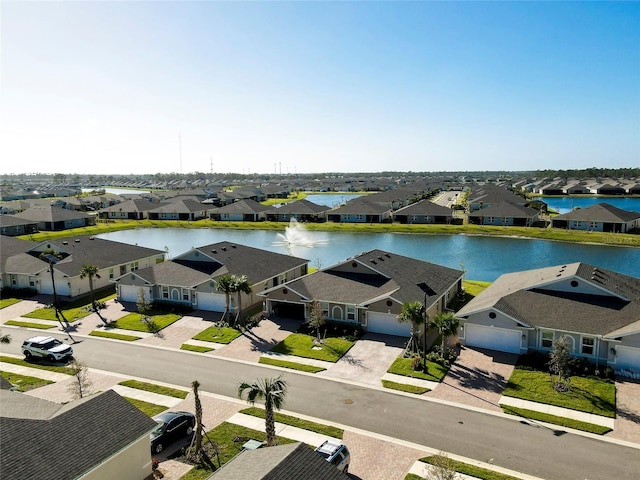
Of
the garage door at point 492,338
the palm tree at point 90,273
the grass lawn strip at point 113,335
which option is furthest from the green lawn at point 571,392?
the palm tree at point 90,273

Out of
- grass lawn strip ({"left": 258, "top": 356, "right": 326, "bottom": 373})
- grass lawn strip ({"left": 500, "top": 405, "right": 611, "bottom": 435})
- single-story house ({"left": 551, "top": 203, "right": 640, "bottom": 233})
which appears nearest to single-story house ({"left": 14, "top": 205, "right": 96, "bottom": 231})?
grass lawn strip ({"left": 258, "top": 356, "right": 326, "bottom": 373})

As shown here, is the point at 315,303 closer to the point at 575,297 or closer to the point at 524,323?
the point at 524,323

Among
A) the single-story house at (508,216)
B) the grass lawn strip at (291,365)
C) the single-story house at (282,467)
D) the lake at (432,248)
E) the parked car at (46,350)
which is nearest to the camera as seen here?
the single-story house at (282,467)

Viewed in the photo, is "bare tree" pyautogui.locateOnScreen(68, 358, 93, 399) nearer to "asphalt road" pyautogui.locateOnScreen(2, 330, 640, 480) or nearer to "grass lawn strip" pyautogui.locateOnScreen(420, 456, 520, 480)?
"asphalt road" pyautogui.locateOnScreen(2, 330, 640, 480)

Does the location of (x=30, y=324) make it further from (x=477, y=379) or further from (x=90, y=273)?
(x=477, y=379)

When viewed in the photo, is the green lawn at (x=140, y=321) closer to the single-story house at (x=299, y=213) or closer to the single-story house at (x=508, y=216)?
the single-story house at (x=299, y=213)

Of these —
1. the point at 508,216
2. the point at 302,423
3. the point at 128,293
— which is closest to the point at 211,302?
the point at 128,293

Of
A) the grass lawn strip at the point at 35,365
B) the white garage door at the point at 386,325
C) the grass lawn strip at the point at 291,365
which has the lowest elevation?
the grass lawn strip at the point at 35,365

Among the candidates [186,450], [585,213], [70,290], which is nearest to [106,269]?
[70,290]
